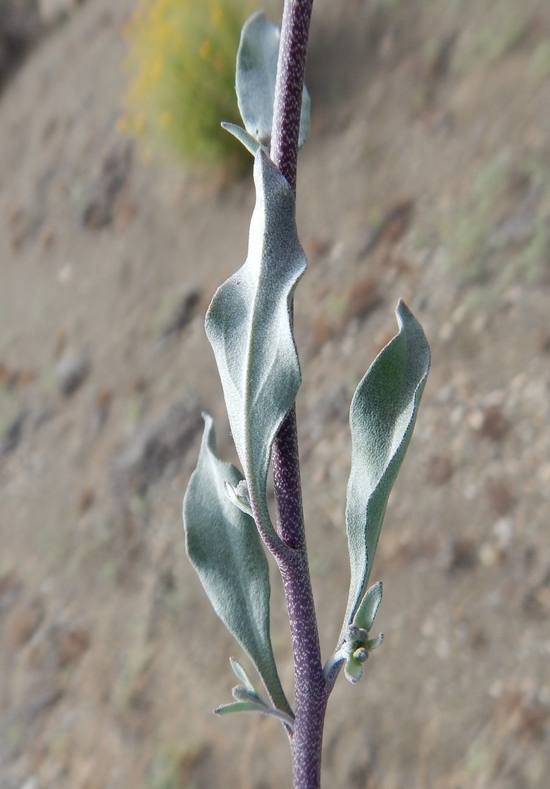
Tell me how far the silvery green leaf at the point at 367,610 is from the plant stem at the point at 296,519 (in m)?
0.03

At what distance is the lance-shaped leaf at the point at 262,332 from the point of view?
0.34 m

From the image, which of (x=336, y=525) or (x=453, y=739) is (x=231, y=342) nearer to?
(x=453, y=739)

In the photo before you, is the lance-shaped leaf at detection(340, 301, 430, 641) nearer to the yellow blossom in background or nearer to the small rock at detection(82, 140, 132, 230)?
the yellow blossom in background

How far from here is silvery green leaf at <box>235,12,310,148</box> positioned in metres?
0.41

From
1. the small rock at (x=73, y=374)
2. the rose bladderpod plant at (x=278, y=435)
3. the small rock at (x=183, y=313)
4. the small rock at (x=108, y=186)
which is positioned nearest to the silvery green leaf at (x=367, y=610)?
the rose bladderpod plant at (x=278, y=435)

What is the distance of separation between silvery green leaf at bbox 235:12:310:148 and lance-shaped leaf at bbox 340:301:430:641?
121 mm

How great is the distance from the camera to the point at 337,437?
86.6 inches

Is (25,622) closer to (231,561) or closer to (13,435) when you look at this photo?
(13,435)

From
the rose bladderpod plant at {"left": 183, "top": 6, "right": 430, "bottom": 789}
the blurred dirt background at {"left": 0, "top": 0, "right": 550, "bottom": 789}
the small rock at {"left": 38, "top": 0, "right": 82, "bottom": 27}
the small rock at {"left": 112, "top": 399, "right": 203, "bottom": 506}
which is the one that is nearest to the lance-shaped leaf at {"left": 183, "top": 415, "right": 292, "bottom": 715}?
the rose bladderpod plant at {"left": 183, "top": 6, "right": 430, "bottom": 789}

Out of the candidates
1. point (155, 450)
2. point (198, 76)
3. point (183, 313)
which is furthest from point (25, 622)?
point (198, 76)

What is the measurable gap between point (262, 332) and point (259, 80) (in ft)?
0.61

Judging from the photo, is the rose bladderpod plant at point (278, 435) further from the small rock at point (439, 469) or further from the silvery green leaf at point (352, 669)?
the small rock at point (439, 469)

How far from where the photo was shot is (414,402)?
38 centimetres

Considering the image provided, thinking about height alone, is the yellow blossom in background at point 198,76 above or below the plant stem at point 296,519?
below
